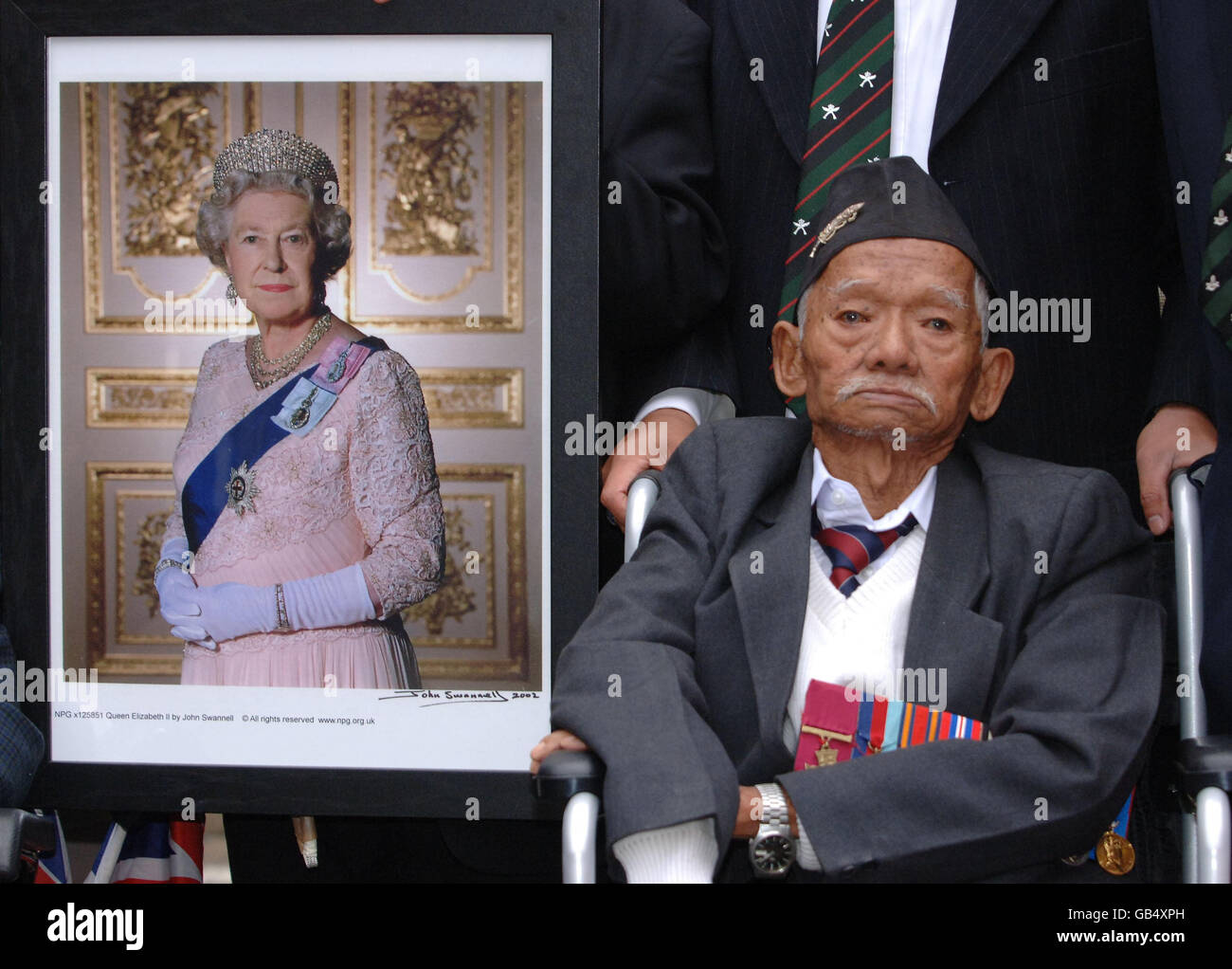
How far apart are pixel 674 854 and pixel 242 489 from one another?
1138mm

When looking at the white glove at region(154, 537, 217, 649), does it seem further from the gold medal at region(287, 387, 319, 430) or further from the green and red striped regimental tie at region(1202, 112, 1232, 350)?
the green and red striped regimental tie at region(1202, 112, 1232, 350)

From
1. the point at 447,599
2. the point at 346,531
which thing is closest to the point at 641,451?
the point at 447,599

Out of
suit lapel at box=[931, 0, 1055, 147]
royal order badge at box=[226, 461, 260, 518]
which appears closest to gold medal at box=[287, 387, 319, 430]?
Answer: royal order badge at box=[226, 461, 260, 518]

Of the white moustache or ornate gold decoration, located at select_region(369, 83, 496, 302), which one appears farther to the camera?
ornate gold decoration, located at select_region(369, 83, 496, 302)

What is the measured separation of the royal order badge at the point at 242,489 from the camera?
Answer: 8.39ft

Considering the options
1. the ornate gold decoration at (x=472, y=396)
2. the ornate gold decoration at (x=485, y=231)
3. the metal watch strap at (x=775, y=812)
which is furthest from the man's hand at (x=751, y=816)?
the ornate gold decoration at (x=485, y=231)

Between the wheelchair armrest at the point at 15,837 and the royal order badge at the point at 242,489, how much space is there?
0.67 metres

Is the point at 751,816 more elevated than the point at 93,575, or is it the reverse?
the point at 93,575

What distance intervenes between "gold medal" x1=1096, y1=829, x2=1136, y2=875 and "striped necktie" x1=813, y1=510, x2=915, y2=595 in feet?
1.71

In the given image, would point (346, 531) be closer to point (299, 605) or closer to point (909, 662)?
point (299, 605)

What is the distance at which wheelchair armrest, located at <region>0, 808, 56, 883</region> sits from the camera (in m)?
2.04

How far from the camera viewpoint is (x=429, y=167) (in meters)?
2.54

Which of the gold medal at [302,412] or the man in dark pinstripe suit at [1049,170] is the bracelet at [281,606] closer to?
the gold medal at [302,412]

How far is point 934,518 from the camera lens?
2205 millimetres
